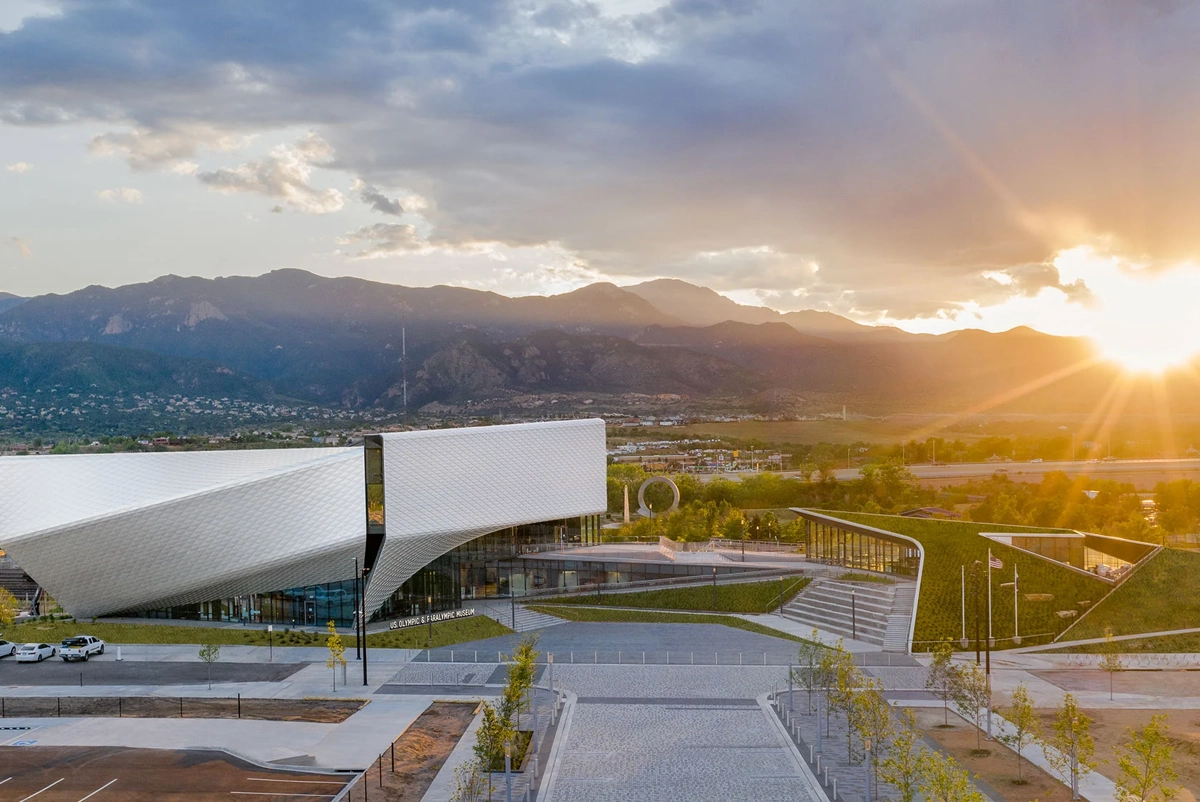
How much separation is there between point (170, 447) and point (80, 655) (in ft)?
326

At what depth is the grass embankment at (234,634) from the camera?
142ft

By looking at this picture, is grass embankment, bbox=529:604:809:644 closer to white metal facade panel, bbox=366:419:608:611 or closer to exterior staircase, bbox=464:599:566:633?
exterior staircase, bbox=464:599:566:633

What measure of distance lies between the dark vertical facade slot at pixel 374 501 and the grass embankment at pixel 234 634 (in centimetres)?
412

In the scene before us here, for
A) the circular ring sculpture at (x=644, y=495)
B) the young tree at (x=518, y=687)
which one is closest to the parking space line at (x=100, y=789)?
the young tree at (x=518, y=687)

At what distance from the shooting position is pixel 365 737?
94.7 feet

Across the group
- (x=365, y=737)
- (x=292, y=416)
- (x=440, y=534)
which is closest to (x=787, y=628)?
(x=440, y=534)

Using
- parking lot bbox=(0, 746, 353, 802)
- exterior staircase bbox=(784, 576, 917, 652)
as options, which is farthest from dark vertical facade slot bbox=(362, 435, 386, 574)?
exterior staircase bbox=(784, 576, 917, 652)

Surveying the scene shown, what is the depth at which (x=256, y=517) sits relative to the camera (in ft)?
146

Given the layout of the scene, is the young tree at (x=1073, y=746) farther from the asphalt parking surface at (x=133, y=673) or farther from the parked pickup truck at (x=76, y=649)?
the parked pickup truck at (x=76, y=649)

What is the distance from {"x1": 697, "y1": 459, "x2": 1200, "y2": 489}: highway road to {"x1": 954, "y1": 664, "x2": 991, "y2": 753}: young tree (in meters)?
83.5

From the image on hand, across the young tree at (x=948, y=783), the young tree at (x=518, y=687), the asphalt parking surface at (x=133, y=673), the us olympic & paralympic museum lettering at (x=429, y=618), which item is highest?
the young tree at (x=948, y=783)

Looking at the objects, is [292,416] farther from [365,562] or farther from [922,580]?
[922,580]

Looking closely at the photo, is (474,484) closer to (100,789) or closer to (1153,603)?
(100,789)

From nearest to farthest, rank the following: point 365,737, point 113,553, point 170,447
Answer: point 365,737 → point 113,553 → point 170,447
